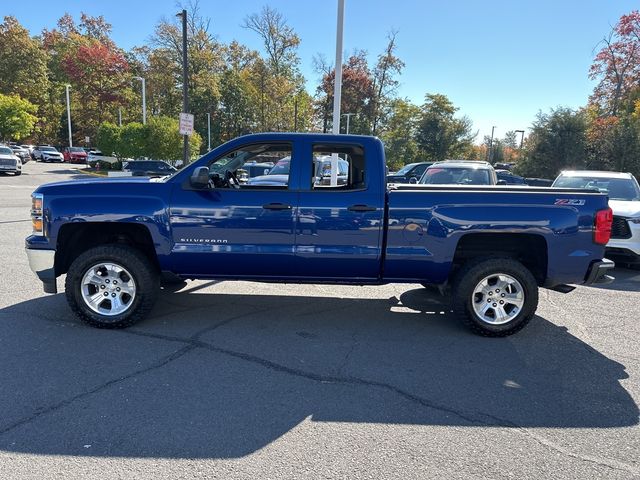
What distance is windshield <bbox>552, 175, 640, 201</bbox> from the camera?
9.03 m

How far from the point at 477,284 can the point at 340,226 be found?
5.01 feet

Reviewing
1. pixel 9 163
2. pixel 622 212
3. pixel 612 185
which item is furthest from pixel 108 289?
pixel 9 163

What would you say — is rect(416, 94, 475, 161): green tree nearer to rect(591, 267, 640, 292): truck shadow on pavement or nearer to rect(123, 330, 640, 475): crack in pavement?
rect(591, 267, 640, 292): truck shadow on pavement

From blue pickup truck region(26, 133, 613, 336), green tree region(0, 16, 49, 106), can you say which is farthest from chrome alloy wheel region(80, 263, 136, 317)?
green tree region(0, 16, 49, 106)

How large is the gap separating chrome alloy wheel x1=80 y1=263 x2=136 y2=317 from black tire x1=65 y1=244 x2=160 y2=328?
4 cm

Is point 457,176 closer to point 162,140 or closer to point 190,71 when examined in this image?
point 162,140

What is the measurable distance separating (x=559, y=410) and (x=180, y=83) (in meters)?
55.8

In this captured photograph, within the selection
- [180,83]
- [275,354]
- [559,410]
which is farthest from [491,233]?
[180,83]

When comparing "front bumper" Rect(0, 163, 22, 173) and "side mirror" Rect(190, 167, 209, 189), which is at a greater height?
"front bumper" Rect(0, 163, 22, 173)

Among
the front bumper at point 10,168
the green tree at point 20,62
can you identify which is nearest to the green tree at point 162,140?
the front bumper at point 10,168

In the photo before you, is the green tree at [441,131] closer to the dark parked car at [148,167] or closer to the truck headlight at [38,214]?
the dark parked car at [148,167]

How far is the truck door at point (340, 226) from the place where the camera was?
15.1ft

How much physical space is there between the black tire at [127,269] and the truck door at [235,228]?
35 cm

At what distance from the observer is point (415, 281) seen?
15.9 ft
